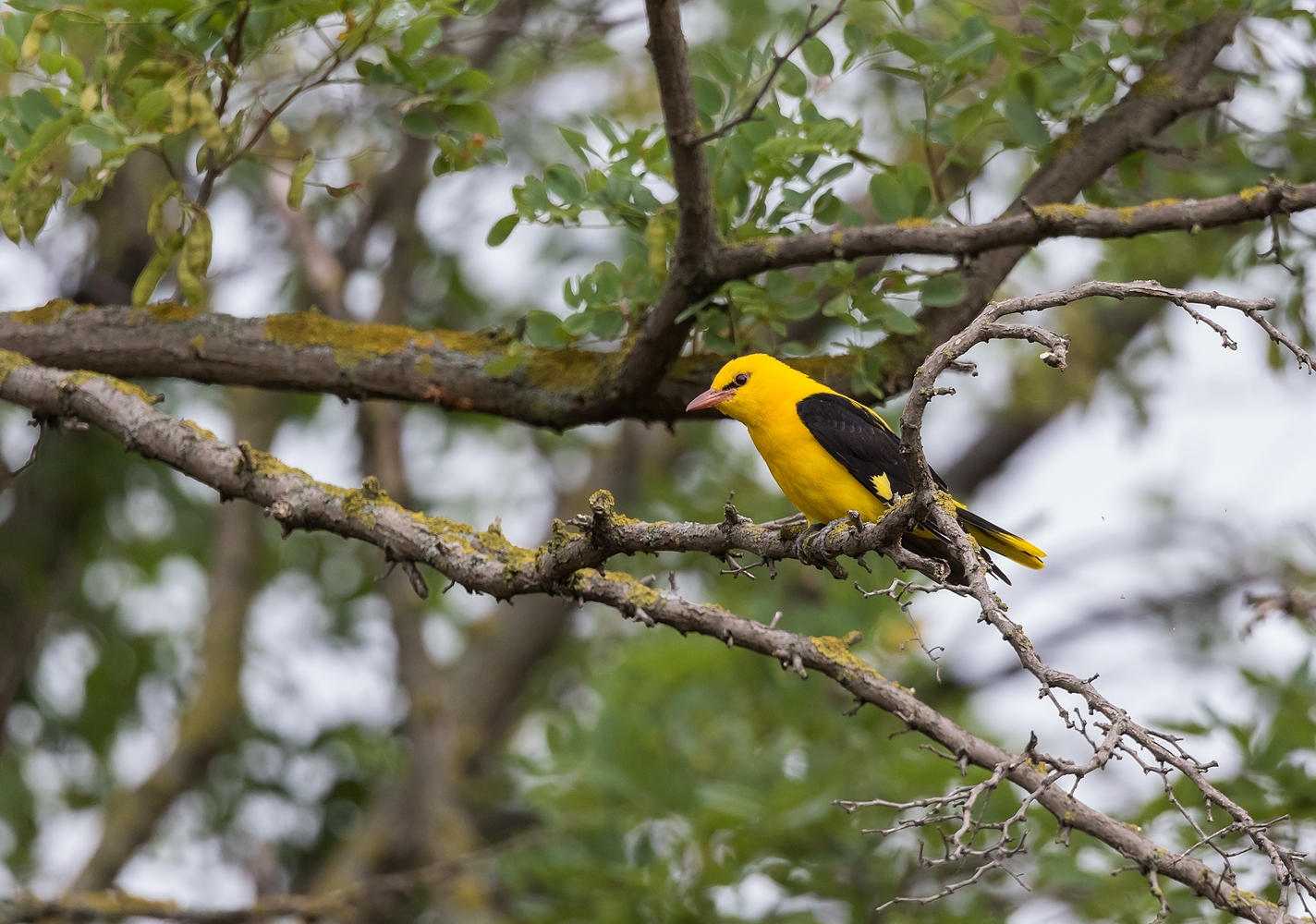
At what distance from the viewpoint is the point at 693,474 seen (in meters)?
11.3

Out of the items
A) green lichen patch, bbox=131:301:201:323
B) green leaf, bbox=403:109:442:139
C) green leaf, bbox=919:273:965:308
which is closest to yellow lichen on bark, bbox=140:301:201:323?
green lichen patch, bbox=131:301:201:323

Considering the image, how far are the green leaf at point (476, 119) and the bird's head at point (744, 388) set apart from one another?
115cm

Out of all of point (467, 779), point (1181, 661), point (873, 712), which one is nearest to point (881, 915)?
point (873, 712)

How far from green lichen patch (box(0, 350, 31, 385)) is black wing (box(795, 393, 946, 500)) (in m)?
2.69

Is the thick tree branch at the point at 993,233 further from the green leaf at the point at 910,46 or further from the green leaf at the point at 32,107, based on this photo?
the green leaf at the point at 32,107

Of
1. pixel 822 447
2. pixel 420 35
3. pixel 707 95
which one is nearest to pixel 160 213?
pixel 420 35

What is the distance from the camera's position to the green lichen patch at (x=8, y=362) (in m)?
4.25

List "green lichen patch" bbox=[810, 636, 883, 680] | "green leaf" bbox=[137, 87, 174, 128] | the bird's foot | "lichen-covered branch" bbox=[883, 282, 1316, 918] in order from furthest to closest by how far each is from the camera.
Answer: "green leaf" bbox=[137, 87, 174, 128] < "green lichen patch" bbox=[810, 636, 883, 680] < the bird's foot < "lichen-covered branch" bbox=[883, 282, 1316, 918]

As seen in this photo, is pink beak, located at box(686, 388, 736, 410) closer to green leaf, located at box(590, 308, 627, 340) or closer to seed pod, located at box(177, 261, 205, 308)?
green leaf, located at box(590, 308, 627, 340)

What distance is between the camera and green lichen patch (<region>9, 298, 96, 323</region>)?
4613 mm

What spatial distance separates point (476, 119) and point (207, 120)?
872mm

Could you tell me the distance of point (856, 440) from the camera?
431 centimetres

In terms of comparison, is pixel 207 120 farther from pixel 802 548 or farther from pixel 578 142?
pixel 802 548

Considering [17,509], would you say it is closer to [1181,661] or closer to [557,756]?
[557,756]
